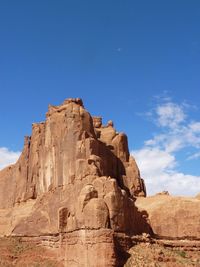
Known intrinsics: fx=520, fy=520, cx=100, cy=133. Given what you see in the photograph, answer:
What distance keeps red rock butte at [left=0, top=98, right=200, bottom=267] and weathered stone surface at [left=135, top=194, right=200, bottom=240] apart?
0.39 meters

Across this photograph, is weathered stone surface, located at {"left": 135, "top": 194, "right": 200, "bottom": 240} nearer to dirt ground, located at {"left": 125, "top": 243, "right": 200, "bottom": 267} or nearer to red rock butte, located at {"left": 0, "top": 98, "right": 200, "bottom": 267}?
red rock butte, located at {"left": 0, "top": 98, "right": 200, "bottom": 267}

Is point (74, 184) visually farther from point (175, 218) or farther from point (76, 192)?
point (175, 218)

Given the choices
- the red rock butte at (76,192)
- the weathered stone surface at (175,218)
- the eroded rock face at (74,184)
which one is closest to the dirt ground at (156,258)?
the red rock butte at (76,192)

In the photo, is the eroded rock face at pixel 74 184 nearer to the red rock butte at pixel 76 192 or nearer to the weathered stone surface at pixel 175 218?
the red rock butte at pixel 76 192

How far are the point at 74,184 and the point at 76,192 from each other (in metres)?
2.08

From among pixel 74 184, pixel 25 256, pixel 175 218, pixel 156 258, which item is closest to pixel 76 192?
pixel 74 184

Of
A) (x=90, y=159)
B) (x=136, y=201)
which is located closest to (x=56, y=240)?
(x=90, y=159)

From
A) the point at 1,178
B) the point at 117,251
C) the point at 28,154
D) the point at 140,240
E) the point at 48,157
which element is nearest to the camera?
the point at 117,251

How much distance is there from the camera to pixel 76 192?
239 feet

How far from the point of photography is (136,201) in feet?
303

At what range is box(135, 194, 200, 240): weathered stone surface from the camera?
8404 cm

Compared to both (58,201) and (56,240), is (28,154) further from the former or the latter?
(56,240)

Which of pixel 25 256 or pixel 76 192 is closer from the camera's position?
pixel 25 256

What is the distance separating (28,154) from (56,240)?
3244cm
